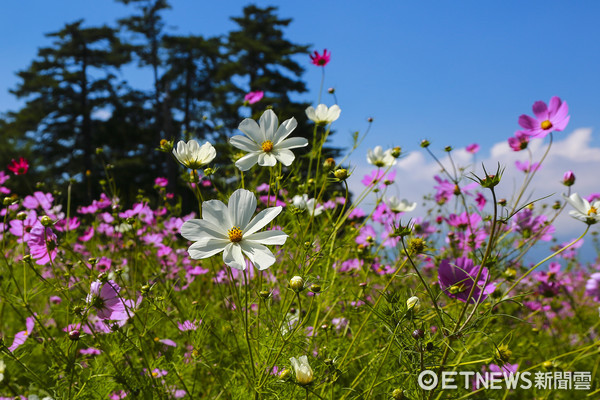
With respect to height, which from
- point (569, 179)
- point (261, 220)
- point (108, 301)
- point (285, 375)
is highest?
point (569, 179)

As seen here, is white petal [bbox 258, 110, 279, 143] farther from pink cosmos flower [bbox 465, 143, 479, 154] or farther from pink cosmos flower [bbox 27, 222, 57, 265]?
pink cosmos flower [bbox 465, 143, 479, 154]

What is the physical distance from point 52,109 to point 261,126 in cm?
1509

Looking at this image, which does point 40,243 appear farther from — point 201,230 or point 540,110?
point 540,110

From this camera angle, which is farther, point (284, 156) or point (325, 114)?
Answer: point (325, 114)

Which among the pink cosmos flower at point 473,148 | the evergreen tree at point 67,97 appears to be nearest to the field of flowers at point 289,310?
the pink cosmos flower at point 473,148

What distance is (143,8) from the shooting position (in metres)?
14.0

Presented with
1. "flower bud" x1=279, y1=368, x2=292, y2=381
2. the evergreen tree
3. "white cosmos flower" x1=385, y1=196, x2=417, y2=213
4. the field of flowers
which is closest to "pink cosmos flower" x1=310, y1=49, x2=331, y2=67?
the field of flowers

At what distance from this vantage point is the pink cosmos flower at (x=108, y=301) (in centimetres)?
91

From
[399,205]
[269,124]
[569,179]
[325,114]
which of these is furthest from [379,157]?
[269,124]

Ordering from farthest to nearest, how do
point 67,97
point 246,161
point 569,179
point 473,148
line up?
point 67,97
point 473,148
point 569,179
point 246,161

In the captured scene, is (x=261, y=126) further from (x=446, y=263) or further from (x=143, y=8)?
(x=143, y=8)

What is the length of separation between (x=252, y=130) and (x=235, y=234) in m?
0.27

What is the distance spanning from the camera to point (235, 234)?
0.72 meters

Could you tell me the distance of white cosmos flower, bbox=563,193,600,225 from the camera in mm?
837
